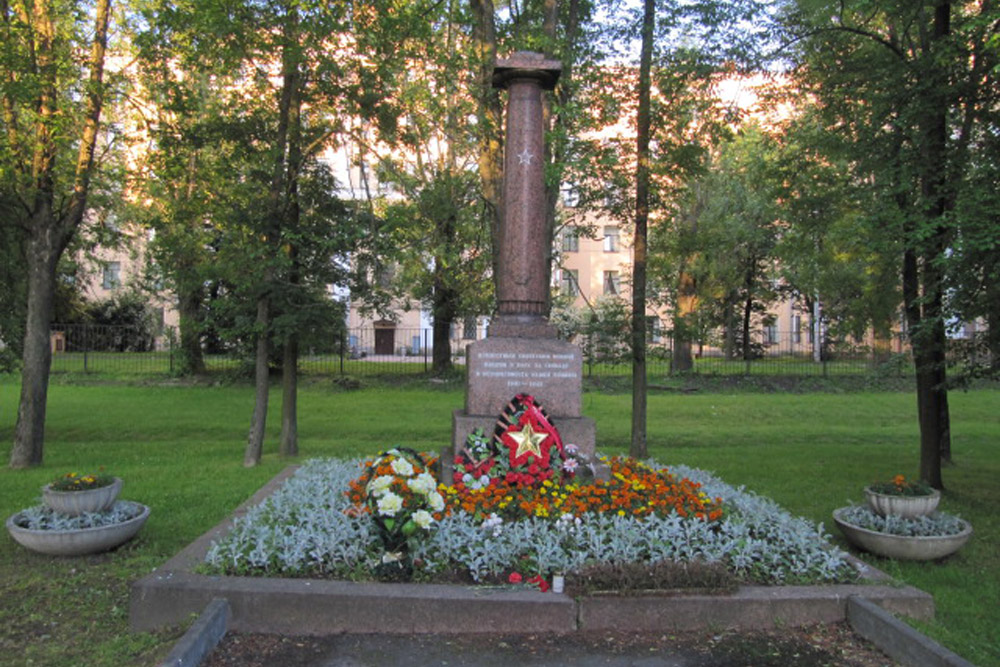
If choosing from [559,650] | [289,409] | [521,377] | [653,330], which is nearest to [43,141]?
[289,409]

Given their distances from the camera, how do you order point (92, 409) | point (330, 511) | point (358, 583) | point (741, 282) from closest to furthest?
point (358, 583) < point (330, 511) < point (92, 409) < point (741, 282)

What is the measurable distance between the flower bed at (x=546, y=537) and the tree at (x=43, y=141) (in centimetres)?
765

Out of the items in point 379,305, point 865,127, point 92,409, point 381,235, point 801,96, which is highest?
point 801,96

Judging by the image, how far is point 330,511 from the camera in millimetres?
5449

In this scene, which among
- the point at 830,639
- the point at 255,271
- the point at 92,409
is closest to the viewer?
the point at 830,639

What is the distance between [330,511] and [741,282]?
29.8 metres

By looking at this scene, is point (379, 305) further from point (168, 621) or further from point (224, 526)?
point (168, 621)

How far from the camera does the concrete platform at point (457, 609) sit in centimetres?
434

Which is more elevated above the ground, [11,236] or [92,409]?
[11,236]

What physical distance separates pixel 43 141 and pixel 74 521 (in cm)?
748

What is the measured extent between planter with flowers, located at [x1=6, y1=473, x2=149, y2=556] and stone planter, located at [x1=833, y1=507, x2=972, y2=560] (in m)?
6.52

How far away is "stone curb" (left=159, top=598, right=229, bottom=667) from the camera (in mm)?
3705

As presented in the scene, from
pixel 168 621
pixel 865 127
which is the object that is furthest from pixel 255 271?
pixel 865 127

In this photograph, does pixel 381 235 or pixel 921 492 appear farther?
pixel 381 235
